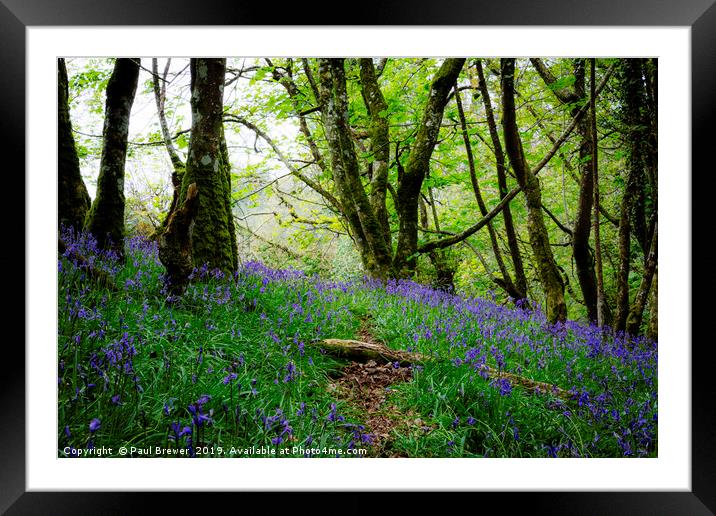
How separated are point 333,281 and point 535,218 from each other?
255 centimetres

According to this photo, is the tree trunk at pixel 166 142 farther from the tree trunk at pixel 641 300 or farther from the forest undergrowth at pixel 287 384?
the tree trunk at pixel 641 300

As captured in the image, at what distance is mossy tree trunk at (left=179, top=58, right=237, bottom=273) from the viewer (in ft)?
11.0

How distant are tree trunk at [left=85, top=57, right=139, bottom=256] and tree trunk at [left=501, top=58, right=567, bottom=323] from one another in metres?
3.84

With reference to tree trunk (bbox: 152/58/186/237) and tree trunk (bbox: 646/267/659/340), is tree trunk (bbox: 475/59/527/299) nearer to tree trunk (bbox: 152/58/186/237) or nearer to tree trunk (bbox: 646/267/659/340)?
tree trunk (bbox: 646/267/659/340)

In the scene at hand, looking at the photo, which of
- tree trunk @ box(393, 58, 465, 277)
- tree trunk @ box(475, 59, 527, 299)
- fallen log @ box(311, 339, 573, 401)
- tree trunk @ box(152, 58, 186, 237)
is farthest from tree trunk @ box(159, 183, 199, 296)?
tree trunk @ box(475, 59, 527, 299)

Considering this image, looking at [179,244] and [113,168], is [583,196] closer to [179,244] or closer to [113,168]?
[179,244]

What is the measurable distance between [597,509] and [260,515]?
1.75 meters

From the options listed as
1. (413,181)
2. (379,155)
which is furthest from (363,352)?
(379,155)

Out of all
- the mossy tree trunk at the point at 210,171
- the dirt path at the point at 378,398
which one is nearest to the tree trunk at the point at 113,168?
the mossy tree trunk at the point at 210,171

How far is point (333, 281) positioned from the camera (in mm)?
4836

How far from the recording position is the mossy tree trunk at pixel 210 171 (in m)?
3.36

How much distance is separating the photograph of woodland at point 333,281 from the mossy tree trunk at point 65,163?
0.07ft
